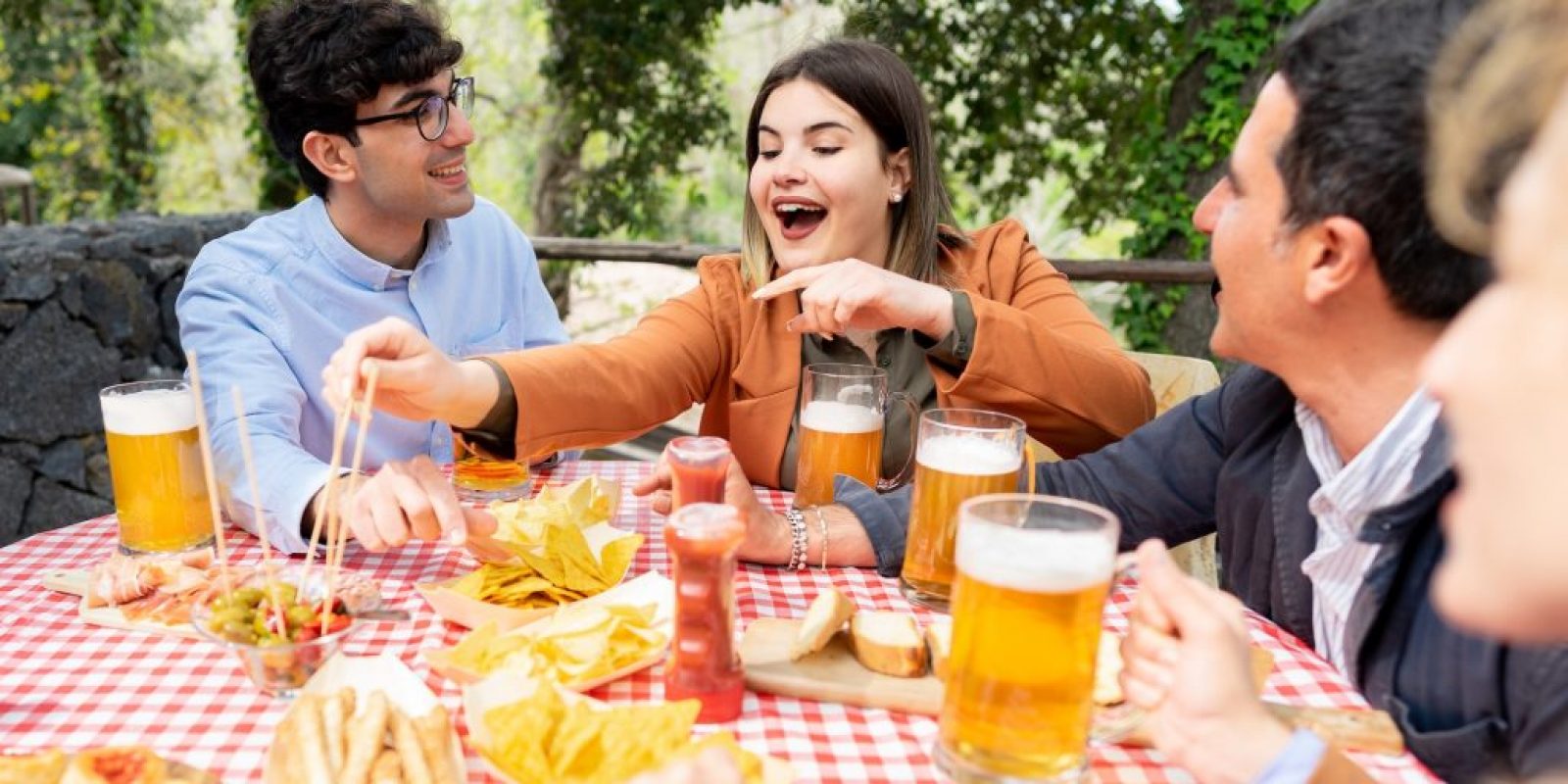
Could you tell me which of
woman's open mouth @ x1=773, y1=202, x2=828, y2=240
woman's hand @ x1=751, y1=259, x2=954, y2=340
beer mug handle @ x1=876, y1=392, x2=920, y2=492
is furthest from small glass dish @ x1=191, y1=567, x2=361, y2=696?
woman's open mouth @ x1=773, y1=202, x2=828, y2=240

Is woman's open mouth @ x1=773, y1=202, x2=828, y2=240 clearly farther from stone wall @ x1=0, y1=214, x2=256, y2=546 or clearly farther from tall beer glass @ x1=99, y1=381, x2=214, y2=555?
stone wall @ x1=0, y1=214, x2=256, y2=546

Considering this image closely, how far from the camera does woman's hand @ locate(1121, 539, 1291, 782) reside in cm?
103

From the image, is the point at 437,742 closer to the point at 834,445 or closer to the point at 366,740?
the point at 366,740

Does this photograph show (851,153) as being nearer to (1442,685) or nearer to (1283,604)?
(1283,604)

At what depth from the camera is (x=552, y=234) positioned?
8148 millimetres

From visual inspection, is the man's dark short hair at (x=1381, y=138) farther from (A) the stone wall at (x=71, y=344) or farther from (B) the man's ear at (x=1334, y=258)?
(A) the stone wall at (x=71, y=344)

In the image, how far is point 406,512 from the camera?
4.99ft

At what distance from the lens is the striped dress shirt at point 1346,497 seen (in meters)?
1.35

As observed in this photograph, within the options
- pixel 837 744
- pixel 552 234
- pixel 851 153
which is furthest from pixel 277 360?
pixel 552 234

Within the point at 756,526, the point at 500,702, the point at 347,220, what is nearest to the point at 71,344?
the point at 347,220

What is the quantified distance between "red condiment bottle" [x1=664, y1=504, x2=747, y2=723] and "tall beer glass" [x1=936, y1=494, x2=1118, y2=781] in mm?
247

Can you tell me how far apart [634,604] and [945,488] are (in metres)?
0.45

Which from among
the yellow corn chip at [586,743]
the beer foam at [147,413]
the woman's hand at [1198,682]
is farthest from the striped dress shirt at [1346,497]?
the beer foam at [147,413]

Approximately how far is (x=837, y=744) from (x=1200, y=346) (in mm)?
4639
